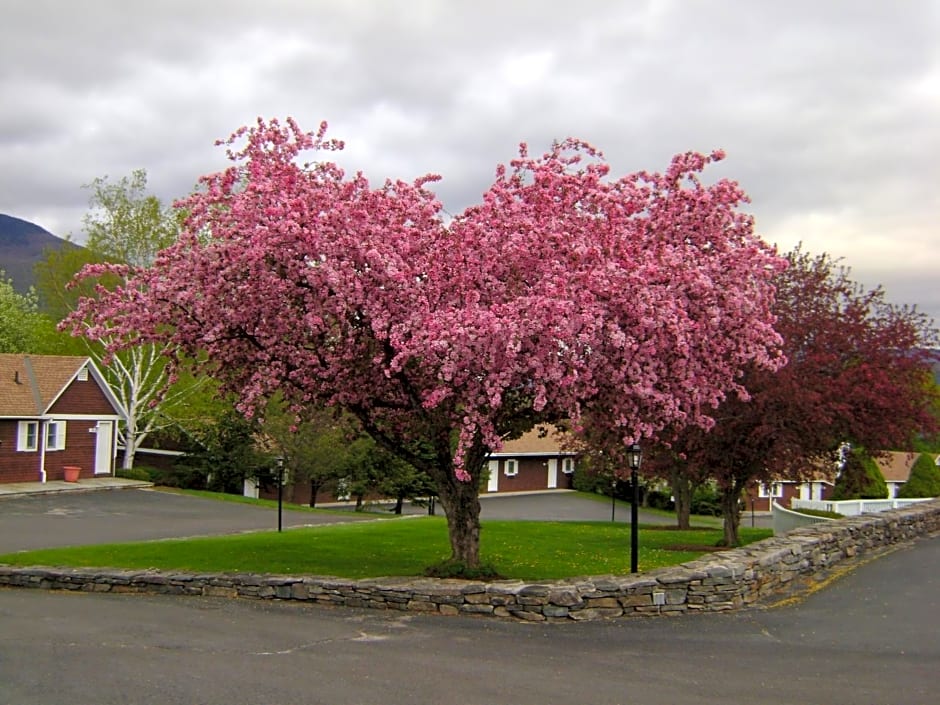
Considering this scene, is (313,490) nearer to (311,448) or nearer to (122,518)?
(311,448)

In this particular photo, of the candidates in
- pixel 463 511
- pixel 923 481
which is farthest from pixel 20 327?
pixel 923 481

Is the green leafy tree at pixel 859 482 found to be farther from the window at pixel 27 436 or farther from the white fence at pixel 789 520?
the window at pixel 27 436

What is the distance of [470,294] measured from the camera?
1376 centimetres

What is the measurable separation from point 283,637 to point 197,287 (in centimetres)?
572

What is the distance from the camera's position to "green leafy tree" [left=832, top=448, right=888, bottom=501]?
1219 inches

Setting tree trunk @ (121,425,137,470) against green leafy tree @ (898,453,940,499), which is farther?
tree trunk @ (121,425,137,470)

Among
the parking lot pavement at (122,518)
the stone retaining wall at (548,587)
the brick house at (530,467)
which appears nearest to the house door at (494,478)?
the brick house at (530,467)

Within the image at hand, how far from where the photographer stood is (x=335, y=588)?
48.5ft

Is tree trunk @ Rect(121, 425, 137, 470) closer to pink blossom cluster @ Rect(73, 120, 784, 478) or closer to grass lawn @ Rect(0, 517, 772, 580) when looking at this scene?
grass lawn @ Rect(0, 517, 772, 580)

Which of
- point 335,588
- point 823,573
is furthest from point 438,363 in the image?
point 823,573

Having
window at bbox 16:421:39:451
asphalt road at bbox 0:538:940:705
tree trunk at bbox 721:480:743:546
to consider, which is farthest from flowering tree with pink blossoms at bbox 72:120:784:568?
window at bbox 16:421:39:451

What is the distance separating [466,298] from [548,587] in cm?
434

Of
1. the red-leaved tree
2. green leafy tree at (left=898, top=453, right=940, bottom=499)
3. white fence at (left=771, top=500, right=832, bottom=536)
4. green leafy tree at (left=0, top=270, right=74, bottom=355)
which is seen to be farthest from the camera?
green leafy tree at (left=0, top=270, right=74, bottom=355)

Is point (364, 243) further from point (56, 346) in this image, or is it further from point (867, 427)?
point (56, 346)
